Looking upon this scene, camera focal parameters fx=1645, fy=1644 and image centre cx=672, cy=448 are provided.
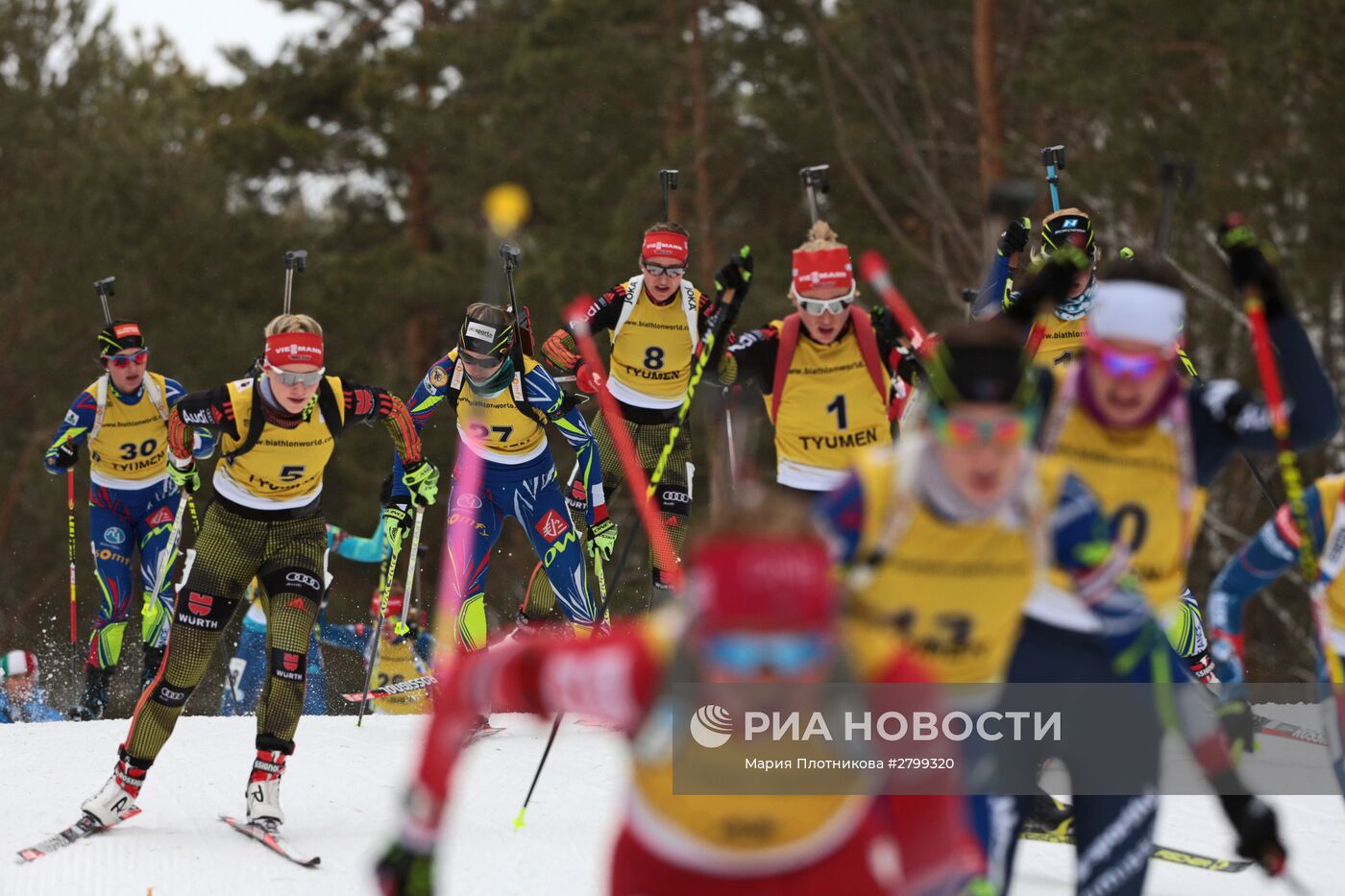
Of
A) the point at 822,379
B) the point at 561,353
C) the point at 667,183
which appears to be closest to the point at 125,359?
the point at 561,353

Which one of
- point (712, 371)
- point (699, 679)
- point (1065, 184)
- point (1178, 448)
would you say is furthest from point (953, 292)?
point (699, 679)

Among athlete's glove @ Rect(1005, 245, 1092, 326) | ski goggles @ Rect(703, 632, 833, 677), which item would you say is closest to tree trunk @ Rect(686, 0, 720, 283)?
athlete's glove @ Rect(1005, 245, 1092, 326)

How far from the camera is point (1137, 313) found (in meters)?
4.26

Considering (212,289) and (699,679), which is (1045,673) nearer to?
(699,679)

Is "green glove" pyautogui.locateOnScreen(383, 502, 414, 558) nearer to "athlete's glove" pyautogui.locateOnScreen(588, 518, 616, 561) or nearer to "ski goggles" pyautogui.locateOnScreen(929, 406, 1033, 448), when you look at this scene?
"athlete's glove" pyautogui.locateOnScreen(588, 518, 616, 561)

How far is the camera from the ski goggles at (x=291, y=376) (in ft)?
22.9

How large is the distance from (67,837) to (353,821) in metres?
1.26

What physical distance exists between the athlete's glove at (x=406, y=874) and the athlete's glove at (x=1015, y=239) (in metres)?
4.95

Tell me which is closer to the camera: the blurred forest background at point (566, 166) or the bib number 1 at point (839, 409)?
the bib number 1 at point (839, 409)

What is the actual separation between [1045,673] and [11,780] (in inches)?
248

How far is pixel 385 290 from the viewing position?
2447 cm

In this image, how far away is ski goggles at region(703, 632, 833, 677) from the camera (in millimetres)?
2816

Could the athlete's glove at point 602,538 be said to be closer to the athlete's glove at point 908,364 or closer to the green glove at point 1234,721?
the athlete's glove at point 908,364

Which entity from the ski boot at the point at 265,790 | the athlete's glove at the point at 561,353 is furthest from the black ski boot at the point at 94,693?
the ski boot at the point at 265,790
